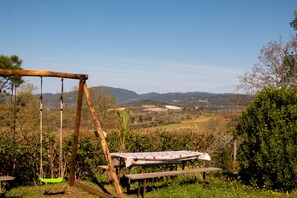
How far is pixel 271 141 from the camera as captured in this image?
9.05 m

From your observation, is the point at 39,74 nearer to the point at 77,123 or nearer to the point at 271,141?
the point at 77,123

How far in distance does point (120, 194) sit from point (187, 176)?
181 inches

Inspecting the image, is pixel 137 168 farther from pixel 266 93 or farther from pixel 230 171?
pixel 266 93

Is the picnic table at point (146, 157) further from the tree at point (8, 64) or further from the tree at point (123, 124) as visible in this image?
the tree at point (8, 64)

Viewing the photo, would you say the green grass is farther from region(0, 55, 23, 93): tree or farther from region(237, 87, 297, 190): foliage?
region(0, 55, 23, 93): tree

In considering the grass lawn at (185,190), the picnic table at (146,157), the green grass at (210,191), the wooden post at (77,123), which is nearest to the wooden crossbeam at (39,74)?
the wooden post at (77,123)

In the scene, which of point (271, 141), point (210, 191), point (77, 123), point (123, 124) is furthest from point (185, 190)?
point (123, 124)

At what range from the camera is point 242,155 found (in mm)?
9820

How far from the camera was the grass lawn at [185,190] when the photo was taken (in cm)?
846

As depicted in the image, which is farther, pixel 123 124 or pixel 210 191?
pixel 123 124

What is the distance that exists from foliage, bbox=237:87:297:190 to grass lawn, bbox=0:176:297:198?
426 millimetres

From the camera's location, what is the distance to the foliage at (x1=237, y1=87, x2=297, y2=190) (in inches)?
348

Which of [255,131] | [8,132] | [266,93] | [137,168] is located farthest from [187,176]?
[8,132]

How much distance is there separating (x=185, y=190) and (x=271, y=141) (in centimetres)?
286
